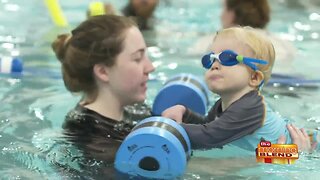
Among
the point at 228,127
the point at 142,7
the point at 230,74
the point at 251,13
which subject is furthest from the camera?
the point at 142,7

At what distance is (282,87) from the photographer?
4.91 meters

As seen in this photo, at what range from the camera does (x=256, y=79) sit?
3.17 metres

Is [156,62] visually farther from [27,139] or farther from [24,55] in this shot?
[27,139]

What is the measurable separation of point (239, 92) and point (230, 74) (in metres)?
0.10

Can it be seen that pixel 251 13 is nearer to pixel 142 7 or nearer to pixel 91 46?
pixel 142 7

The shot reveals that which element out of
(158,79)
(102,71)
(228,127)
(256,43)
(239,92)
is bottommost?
(158,79)

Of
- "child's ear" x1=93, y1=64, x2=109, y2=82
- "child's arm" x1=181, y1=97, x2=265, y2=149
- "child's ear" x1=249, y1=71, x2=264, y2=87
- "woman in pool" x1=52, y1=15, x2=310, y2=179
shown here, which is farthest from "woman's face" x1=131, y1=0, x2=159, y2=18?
"child's arm" x1=181, y1=97, x2=265, y2=149

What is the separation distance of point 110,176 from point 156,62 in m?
2.63

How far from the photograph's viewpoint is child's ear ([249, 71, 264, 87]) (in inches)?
124

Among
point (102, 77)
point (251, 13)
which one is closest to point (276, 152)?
point (102, 77)

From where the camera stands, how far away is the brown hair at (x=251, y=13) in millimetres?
5359

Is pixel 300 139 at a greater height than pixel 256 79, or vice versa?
pixel 256 79

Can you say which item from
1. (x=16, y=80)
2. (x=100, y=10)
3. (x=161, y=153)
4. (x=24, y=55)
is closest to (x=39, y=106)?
(x=16, y=80)

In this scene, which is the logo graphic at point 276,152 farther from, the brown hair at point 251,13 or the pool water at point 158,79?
the brown hair at point 251,13
